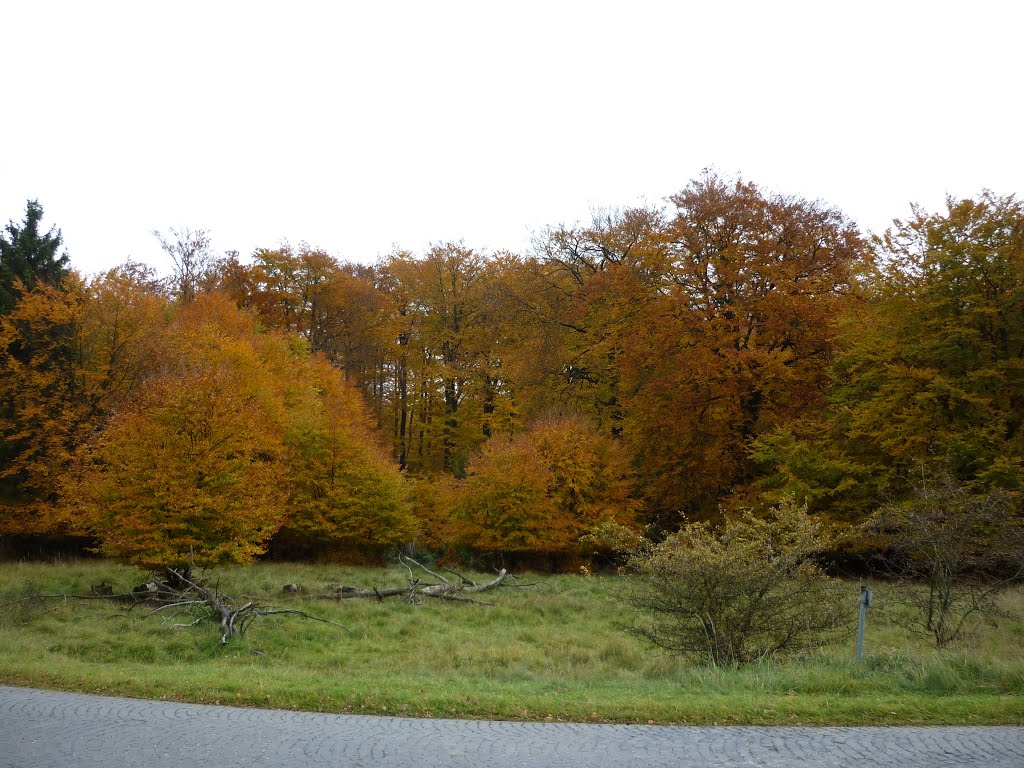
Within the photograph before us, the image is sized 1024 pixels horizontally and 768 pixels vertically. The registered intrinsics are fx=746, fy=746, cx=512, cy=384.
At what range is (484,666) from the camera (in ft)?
41.0

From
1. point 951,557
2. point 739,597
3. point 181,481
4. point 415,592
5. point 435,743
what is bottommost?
point 415,592

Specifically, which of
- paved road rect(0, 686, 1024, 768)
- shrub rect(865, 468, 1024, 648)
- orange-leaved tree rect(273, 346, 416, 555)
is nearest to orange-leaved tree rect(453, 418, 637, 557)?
orange-leaved tree rect(273, 346, 416, 555)

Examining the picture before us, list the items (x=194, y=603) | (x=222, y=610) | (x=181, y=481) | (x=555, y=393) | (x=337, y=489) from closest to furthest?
(x=222, y=610) < (x=194, y=603) < (x=181, y=481) < (x=337, y=489) < (x=555, y=393)

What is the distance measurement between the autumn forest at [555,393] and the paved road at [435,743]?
9560 mm

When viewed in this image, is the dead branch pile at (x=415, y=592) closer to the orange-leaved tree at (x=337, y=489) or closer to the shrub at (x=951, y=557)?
the orange-leaved tree at (x=337, y=489)

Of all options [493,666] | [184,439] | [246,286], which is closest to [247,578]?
[184,439]

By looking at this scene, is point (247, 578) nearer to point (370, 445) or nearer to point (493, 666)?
point (370, 445)

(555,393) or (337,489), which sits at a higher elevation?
(555,393)

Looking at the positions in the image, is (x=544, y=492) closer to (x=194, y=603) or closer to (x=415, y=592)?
(x=415, y=592)

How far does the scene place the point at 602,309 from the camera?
32.6 m

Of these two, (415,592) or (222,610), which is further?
(415,592)

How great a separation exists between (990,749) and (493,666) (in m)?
7.67

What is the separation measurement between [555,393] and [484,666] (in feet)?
72.3

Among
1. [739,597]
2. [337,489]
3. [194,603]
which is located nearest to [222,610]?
[194,603]
